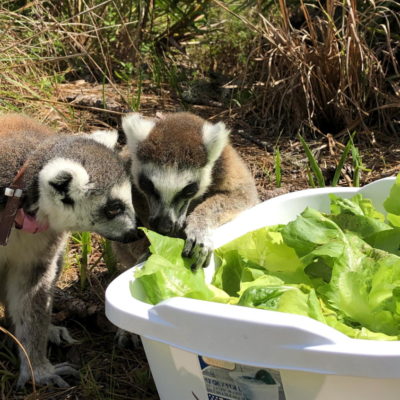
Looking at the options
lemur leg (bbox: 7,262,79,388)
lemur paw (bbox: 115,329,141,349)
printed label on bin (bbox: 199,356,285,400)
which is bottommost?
lemur paw (bbox: 115,329,141,349)

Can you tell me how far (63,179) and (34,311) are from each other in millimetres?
844

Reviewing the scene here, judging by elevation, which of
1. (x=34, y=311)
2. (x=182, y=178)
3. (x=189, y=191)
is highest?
(x=182, y=178)

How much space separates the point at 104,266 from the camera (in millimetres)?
4492

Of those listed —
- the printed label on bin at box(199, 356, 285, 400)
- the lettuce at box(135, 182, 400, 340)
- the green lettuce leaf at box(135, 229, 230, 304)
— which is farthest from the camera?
the green lettuce leaf at box(135, 229, 230, 304)

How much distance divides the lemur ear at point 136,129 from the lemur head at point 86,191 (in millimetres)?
196

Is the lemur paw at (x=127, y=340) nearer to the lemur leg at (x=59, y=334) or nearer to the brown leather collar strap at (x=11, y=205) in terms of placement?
the lemur leg at (x=59, y=334)

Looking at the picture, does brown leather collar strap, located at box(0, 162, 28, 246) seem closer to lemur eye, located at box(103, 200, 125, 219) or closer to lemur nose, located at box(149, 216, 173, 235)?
lemur eye, located at box(103, 200, 125, 219)

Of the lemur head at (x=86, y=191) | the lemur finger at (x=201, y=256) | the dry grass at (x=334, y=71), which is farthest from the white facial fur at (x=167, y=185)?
the dry grass at (x=334, y=71)

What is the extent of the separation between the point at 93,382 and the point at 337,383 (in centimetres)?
154

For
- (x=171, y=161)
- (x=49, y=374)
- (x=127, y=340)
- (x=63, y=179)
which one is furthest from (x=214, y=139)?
(x=49, y=374)

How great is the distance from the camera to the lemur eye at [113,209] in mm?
3471

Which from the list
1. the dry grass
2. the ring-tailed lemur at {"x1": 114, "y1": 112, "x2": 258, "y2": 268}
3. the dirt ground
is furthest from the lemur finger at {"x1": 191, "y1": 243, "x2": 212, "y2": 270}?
the dry grass

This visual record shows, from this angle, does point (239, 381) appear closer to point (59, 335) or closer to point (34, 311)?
point (34, 311)

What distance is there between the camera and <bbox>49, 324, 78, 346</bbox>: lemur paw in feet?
12.4
